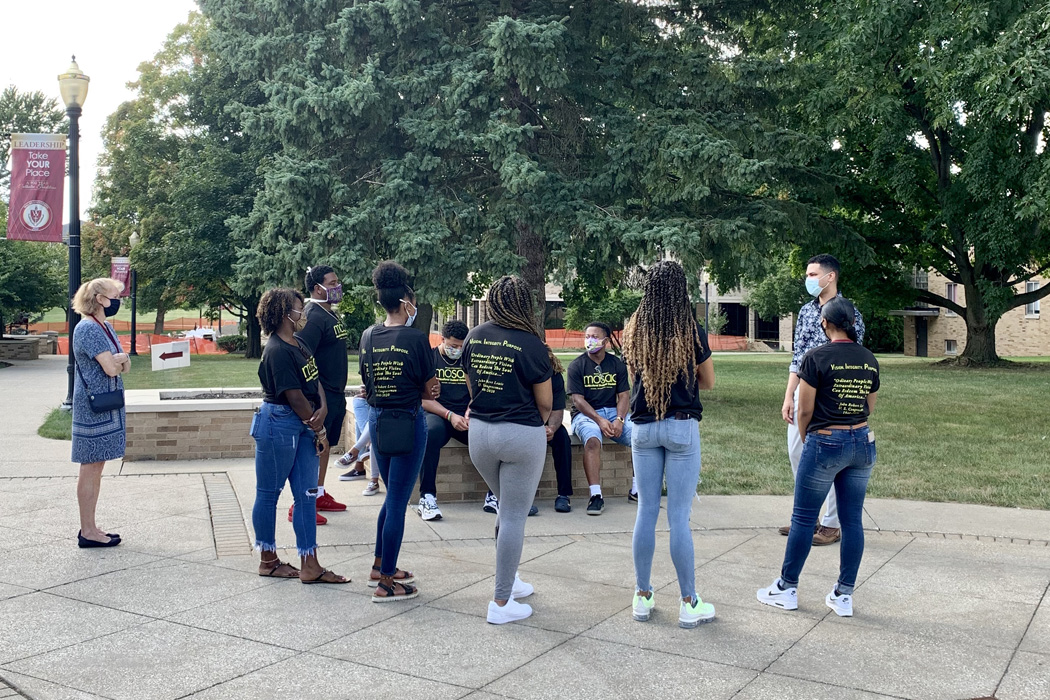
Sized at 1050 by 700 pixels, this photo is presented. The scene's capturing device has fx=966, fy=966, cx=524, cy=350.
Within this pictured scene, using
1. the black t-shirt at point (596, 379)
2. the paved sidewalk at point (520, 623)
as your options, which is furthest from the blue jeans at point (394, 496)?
the black t-shirt at point (596, 379)

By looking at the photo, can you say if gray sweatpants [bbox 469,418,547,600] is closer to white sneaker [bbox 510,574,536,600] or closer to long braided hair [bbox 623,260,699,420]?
white sneaker [bbox 510,574,536,600]

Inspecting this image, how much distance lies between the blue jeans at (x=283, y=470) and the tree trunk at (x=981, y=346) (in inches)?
1241

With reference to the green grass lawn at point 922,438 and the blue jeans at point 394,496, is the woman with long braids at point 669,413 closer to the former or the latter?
the blue jeans at point 394,496

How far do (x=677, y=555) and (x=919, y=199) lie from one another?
96.5 ft

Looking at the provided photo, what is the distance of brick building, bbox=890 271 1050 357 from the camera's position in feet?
179

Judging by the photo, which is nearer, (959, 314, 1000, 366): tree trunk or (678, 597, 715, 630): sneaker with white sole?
(678, 597, 715, 630): sneaker with white sole

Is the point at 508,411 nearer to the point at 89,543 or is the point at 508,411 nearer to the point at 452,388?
the point at 452,388

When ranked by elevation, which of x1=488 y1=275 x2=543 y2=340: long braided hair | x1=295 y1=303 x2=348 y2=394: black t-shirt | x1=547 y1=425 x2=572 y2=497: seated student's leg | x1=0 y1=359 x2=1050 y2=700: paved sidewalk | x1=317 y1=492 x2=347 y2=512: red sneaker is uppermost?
x1=488 y1=275 x2=543 y2=340: long braided hair

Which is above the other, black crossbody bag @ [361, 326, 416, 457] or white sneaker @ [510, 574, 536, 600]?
black crossbody bag @ [361, 326, 416, 457]

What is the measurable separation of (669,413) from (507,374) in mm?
860

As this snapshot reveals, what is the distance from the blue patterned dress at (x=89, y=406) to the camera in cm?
642

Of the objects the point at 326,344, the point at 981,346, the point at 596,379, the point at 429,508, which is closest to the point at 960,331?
the point at 981,346

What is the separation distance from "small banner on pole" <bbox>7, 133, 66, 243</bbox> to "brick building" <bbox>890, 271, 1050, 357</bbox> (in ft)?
159

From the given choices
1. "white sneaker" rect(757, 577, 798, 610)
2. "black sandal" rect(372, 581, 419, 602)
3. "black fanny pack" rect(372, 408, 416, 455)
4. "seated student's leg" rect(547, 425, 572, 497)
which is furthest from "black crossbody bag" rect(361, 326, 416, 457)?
"seated student's leg" rect(547, 425, 572, 497)
